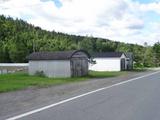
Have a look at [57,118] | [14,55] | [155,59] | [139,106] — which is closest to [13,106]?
[57,118]

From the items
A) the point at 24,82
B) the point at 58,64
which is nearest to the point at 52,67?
the point at 58,64

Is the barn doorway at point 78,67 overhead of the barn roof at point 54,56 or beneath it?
beneath

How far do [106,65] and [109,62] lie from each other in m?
0.95

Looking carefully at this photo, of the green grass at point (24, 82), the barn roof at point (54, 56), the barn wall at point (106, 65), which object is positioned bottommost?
the barn wall at point (106, 65)

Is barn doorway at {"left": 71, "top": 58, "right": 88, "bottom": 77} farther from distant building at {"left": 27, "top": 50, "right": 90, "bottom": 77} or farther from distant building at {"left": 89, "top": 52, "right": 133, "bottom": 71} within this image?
distant building at {"left": 89, "top": 52, "right": 133, "bottom": 71}

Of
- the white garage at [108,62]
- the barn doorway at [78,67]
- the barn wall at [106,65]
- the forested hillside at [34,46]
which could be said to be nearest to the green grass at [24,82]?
the barn doorway at [78,67]

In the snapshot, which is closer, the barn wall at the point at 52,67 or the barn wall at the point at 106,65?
the barn wall at the point at 52,67

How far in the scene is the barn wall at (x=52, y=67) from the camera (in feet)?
141

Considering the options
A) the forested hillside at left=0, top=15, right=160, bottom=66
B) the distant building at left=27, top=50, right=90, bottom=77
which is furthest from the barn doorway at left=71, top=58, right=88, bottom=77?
the forested hillside at left=0, top=15, right=160, bottom=66

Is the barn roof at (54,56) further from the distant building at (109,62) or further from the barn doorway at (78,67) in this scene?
the distant building at (109,62)

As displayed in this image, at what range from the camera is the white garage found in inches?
2904

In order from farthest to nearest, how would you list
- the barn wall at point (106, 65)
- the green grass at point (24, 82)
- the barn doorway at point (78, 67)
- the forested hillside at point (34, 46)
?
the forested hillside at point (34, 46), the barn wall at point (106, 65), the barn doorway at point (78, 67), the green grass at point (24, 82)

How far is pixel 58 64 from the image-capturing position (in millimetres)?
43531

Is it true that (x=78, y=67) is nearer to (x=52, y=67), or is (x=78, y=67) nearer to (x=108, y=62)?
(x=52, y=67)
